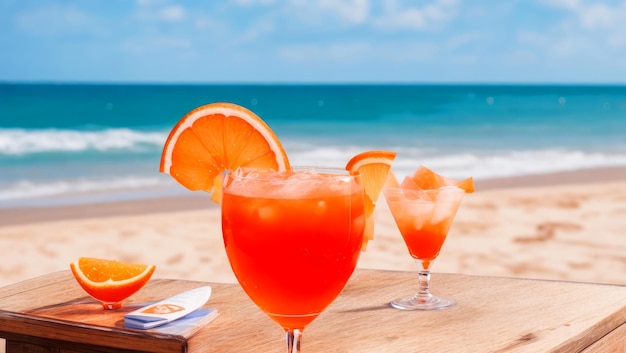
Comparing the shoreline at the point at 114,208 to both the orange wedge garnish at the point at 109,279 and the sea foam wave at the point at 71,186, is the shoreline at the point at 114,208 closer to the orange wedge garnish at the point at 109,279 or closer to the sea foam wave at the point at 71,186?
the sea foam wave at the point at 71,186

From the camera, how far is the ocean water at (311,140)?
36.3ft

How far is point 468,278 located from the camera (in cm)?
195

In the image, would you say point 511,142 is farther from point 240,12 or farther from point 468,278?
point 240,12

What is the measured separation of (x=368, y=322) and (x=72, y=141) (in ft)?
52.2

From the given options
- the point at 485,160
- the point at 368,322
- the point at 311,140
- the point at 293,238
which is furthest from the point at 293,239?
the point at 311,140

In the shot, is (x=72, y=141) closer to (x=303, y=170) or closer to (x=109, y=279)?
(x=109, y=279)

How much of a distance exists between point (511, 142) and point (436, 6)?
2658cm

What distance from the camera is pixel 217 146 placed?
56.2 inches

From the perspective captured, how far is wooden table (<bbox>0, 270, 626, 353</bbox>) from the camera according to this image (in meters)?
1.45

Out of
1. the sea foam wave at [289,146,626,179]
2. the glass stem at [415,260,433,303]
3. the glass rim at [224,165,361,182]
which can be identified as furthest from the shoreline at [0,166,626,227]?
the glass rim at [224,165,361,182]

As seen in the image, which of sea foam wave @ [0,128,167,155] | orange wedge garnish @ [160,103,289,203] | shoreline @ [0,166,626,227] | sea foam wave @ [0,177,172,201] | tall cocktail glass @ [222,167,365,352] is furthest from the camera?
sea foam wave @ [0,128,167,155]

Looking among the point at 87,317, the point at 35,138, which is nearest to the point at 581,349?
the point at 87,317

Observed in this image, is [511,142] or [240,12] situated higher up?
[240,12]

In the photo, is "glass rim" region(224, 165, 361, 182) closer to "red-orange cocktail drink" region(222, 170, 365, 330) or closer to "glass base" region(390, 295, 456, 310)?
"red-orange cocktail drink" region(222, 170, 365, 330)
